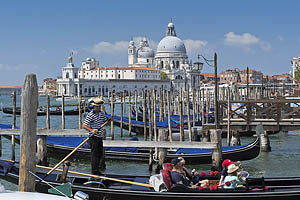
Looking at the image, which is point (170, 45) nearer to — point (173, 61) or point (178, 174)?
point (173, 61)

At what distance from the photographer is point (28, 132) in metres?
4.52

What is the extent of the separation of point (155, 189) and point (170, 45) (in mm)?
77427

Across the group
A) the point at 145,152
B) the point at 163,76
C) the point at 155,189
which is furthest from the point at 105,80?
the point at 155,189

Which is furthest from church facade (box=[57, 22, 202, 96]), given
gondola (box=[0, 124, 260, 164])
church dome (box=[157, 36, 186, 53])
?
gondola (box=[0, 124, 260, 164])

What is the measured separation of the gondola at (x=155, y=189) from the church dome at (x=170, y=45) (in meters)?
77.0

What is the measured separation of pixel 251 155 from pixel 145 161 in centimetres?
176

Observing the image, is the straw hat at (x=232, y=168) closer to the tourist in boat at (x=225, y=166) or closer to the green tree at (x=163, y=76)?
the tourist in boat at (x=225, y=166)

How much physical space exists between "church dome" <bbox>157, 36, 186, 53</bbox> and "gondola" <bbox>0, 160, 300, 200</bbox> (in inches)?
3030

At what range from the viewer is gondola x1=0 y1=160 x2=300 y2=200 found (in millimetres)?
4559

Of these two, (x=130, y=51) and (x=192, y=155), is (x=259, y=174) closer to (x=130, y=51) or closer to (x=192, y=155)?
(x=192, y=155)

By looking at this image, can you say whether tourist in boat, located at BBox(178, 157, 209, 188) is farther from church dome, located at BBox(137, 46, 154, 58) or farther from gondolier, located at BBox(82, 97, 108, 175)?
church dome, located at BBox(137, 46, 154, 58)

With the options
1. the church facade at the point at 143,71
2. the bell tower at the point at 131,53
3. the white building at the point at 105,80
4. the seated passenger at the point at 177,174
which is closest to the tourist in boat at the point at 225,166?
the seated passenger at the point at 177,174

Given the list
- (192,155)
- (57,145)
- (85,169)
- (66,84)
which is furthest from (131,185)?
(66,84)

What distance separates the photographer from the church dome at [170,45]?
81750 millimetres
